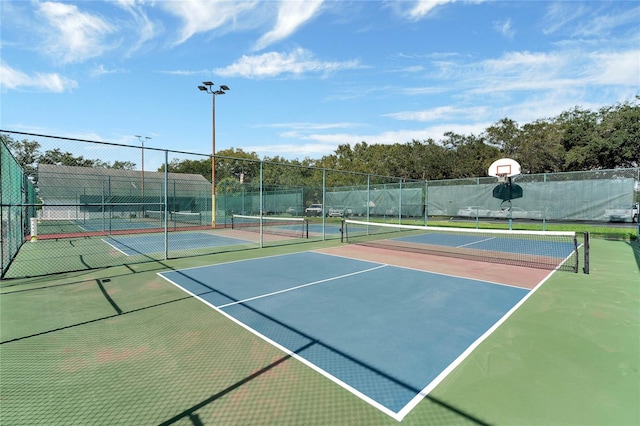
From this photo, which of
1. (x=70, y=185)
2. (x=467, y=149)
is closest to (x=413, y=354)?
(x=70, y=185)

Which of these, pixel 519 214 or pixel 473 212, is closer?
pixel 519 214

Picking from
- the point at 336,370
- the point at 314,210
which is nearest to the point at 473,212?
the point at 314,210

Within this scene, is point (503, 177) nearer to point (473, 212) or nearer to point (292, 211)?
point (473, 212)

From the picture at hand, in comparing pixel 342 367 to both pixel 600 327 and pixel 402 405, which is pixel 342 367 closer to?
pixel 402 405

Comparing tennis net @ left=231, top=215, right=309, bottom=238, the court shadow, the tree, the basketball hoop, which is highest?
the tree

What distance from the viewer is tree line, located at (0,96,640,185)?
2931 cm

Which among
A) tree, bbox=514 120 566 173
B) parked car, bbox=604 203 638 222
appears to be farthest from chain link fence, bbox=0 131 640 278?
tree, bbox=514 120 566 173

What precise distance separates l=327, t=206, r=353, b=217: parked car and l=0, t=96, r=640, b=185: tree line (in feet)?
25.4

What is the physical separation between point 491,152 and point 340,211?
94.8 ft

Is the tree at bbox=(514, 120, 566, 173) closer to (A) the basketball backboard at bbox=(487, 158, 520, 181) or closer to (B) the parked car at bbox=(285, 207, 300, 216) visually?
(A) the basketball backboard at bbox=(487, 158, 520, 181)

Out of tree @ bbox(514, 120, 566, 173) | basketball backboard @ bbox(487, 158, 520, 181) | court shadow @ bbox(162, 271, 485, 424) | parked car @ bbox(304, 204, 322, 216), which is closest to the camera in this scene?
court shadow @ bbox(162, 271, 485, 424)

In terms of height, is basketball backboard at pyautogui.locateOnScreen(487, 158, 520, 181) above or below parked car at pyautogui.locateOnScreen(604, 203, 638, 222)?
above

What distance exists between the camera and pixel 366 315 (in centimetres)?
488

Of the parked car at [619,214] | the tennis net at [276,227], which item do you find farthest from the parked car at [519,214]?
the tennis net at [276,227]
